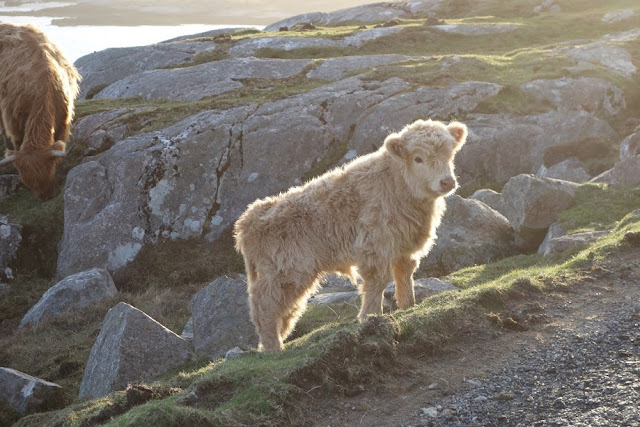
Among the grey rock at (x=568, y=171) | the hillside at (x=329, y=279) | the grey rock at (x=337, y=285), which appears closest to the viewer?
the hillside at (x=329, y=279)

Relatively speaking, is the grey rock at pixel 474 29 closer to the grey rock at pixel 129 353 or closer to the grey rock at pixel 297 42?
the grey rock at pixel 297 42

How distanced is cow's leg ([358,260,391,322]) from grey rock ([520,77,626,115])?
65.9 ft

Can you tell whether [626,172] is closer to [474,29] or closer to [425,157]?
[425,157]

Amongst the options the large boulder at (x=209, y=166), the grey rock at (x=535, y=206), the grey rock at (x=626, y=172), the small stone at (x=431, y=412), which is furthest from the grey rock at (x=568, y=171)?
the small stone at (x=431, y=412)

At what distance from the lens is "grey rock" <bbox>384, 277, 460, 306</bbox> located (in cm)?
1428

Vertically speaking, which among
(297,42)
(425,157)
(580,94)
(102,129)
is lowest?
(102,129)

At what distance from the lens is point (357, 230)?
11984mm

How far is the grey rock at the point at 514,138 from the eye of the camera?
25969 millimetres

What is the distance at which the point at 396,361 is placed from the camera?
363 inches

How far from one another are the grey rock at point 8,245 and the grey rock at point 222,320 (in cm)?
1026

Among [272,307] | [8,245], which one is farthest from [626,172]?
[8,245]

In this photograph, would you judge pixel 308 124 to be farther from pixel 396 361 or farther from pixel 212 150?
pixel 396 361

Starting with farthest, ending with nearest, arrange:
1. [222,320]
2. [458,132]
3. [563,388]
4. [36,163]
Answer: [36,163]
[222,320]
[458,132]
[563,388]

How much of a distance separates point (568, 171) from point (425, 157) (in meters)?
15.3
